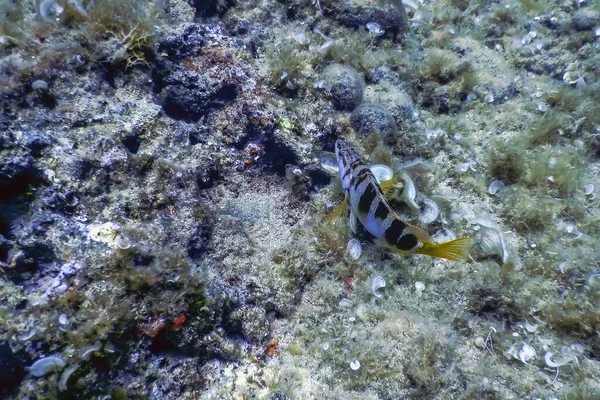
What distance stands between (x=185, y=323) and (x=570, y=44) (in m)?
8.25

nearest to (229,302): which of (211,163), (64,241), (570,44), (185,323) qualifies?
(185,323)

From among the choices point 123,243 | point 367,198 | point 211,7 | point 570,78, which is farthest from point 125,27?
point 570,78

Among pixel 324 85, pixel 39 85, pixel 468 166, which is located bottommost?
pixel 468 166

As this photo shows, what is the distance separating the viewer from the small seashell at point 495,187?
13.9 feet

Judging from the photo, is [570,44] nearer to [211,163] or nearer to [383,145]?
[383,145]

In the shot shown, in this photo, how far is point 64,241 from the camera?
8.52 feet

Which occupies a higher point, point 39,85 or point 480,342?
point 39,85

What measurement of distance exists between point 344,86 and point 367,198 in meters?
2.45

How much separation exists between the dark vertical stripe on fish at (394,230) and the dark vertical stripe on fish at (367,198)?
0.33 m

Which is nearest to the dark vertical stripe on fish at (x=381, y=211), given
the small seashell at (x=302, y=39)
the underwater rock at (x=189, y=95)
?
the underwater rock at (x=189, y=95)

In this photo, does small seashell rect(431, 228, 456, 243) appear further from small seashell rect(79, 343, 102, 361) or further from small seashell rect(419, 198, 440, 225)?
small seashell rect(79, 343, 102, 361)

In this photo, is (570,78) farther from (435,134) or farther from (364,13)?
(364,13)

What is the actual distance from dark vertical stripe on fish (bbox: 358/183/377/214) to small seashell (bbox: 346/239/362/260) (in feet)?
2.26

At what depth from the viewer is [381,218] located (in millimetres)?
3043
